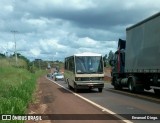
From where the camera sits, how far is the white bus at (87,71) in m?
30.1

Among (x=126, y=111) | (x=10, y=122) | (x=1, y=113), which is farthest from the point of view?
(x=126, y=111)

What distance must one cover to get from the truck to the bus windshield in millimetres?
1920

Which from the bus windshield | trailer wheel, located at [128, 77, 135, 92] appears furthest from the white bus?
trailer wheel, located at [128, 77, 135, 92]

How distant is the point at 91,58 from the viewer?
30688 millimetres

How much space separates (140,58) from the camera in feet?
85.6

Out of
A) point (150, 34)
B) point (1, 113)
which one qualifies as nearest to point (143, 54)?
point (150, 34)

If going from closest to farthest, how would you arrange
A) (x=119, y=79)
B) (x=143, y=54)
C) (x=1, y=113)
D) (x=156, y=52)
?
(x=1, y=113)
(x=156, y=52)
(x=143, y=54)
(x=119, y=79)

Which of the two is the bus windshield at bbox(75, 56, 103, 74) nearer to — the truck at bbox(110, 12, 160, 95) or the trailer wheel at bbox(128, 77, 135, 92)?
A: the truck at bbox(110, 12, 160, 95)

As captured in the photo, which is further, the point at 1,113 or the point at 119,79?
the point at 119,79

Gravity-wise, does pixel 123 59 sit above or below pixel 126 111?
above

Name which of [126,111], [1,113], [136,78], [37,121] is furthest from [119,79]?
[1,113]

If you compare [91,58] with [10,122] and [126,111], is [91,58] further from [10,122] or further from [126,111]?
[10,122]

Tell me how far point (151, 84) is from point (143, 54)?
6.52ft

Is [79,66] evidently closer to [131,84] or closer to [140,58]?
[131,84]
